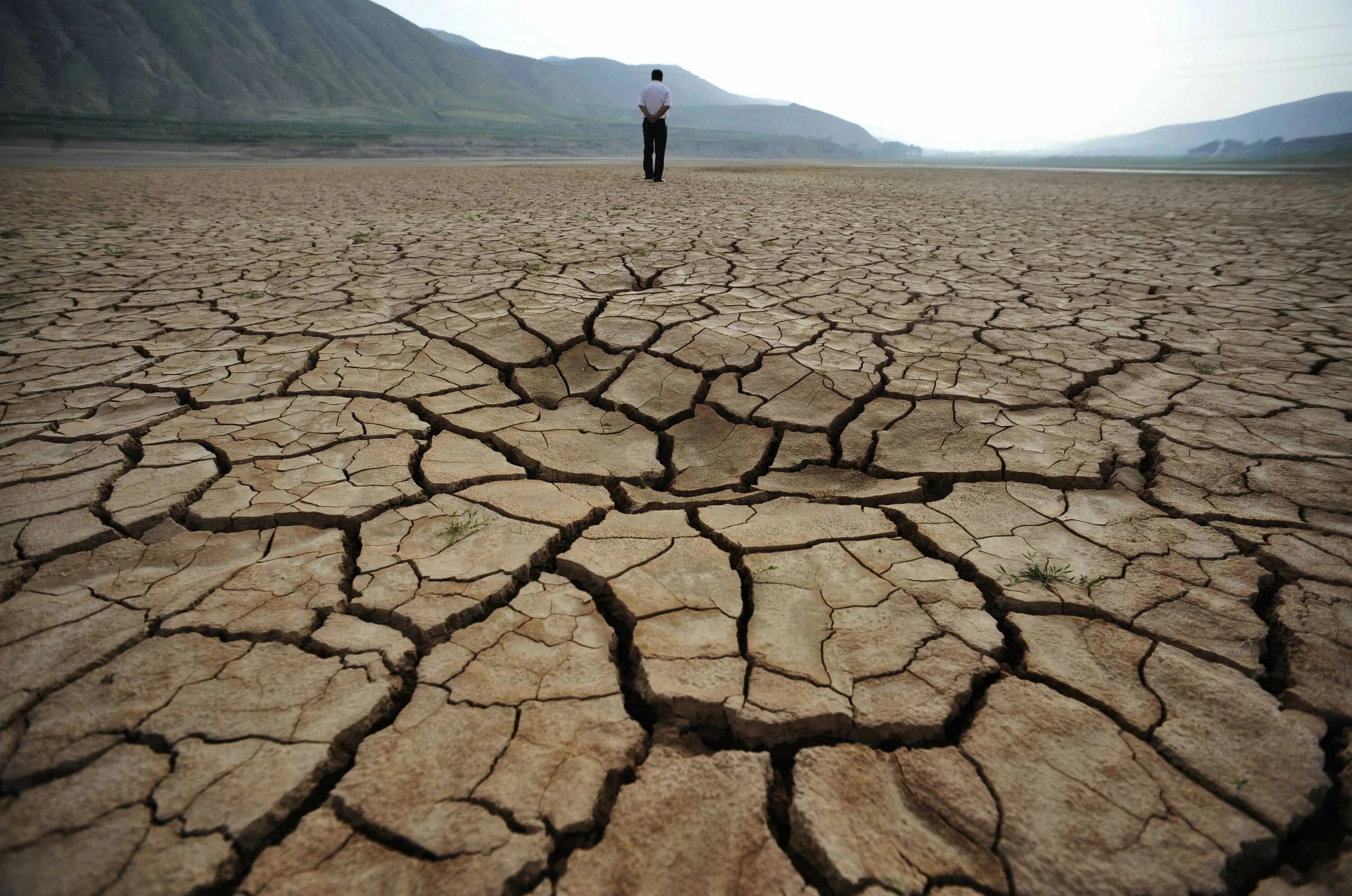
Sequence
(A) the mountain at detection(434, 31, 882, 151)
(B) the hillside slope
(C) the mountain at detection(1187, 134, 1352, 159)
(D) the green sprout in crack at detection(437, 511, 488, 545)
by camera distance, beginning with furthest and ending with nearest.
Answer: (A) the mountain at detection(434, 31, 882, 151), (C) the mountain at detection(1187, 134, 1352, 159), (B) the hillside slope, (D) the green sprout in crack at detection(437, 511, 488, 545)

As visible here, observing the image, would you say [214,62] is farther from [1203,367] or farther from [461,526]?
[1203,367]

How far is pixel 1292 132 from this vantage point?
171 m

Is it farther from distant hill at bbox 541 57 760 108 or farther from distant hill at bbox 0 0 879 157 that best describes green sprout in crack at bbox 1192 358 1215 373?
distant hill at bbox 541 57 760 108

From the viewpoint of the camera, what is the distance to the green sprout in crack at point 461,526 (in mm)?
1641

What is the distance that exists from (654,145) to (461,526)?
9.55m

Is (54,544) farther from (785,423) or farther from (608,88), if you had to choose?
(608,88)

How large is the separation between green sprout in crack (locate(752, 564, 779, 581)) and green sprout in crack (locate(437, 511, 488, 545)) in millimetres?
750

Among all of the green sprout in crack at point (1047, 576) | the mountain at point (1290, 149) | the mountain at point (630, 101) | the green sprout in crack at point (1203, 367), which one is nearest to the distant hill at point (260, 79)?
the mountain at point (630, 101)

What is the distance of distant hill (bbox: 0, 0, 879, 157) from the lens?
115 feet

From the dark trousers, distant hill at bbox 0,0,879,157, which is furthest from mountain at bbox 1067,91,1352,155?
the dark trousers

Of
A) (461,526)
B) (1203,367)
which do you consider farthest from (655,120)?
(461,526)

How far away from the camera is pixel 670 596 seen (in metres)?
1.46

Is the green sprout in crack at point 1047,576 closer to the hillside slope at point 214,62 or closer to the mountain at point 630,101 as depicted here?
the hillside slope at point 214,62

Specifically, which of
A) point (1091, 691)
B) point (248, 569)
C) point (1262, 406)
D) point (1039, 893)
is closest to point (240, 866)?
point (248, 569)
